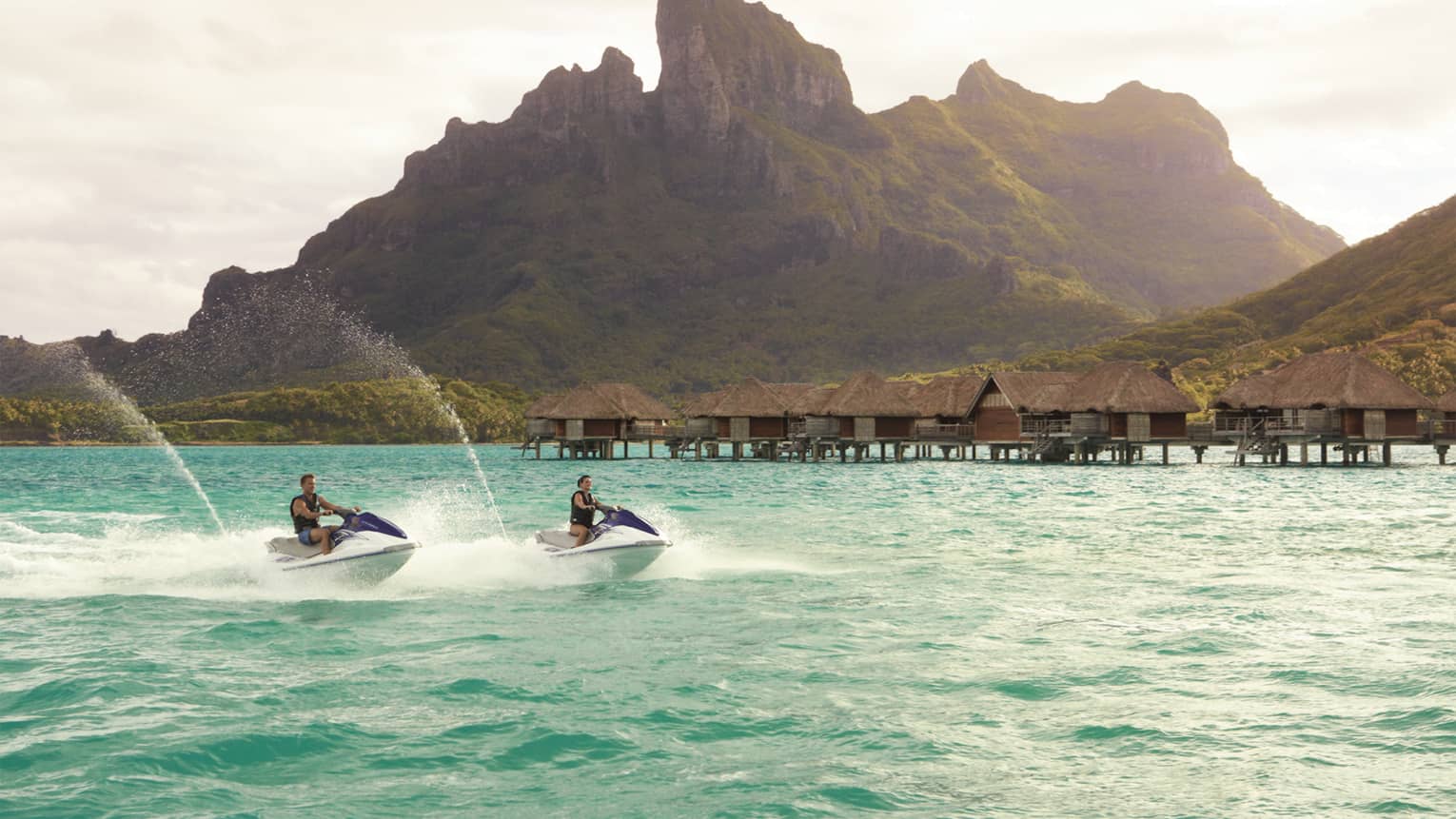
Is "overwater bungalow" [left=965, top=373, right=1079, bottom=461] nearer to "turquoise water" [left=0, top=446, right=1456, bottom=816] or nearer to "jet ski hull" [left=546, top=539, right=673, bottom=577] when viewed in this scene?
"turquoise water" [left=0, top=446, right=1456, bottom=816]

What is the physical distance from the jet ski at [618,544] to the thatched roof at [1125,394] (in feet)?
194

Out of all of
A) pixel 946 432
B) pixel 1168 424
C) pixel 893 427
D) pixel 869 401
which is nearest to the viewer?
pixel 1168 424

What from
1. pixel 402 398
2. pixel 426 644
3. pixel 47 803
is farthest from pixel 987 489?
pixel 402 398

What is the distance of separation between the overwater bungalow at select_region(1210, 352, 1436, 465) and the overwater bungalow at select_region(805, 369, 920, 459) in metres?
22.4

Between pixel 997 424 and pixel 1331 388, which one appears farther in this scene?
pixel 997 424

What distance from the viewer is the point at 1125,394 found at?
74875 millimetres

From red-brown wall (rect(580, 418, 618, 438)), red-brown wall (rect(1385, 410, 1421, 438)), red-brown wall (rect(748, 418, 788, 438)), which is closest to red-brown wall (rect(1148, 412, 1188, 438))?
red-brown wall (rect(1385, 410, 1421, 438))

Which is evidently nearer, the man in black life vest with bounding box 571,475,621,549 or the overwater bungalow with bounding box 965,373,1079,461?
the man in black life vest with bounding box 571,475,621,549

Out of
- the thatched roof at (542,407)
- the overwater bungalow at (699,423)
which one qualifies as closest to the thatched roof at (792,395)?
the overwater bungalow at (699,423)

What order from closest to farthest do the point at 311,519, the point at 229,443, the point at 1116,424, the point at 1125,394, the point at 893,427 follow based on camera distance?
the point at 311,519
the point at 1125,394
the point at 1116,424
the point at 893,427
the point at 229,443

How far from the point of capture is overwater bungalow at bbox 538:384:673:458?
96.8 meters

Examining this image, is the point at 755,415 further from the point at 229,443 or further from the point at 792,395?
the point at 229,443

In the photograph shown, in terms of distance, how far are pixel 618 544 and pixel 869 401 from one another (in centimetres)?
6627

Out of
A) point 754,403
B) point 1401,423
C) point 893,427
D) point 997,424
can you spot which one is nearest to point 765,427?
point 754,403
